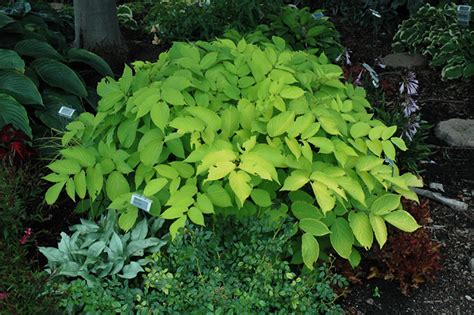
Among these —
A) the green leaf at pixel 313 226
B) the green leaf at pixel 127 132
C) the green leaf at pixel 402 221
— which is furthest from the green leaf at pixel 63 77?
the green leaf at pixel 402 221

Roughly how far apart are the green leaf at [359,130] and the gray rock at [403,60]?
10.9ft

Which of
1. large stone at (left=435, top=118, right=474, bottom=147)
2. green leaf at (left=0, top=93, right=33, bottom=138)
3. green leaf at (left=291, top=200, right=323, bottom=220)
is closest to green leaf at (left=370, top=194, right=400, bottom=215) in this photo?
green leaf at (left=291, top=200, right=323, bottom=220)

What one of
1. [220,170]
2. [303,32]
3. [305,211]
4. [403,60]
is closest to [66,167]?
[220,170]

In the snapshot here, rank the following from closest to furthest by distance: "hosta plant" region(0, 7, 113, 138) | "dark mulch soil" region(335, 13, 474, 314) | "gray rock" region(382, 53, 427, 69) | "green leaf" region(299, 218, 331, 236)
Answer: "green leaf" region(299, 218, 331, 236), "dark mulch soil" region(335, 13, 474, 314), "hosta plant" region(0, 7, 113, 138), "gray rock" region(382, 53, 427, 69)

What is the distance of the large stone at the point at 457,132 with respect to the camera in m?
4.69

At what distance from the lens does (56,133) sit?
4.16 metres

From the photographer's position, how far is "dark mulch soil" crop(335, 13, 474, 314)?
10.5 ft

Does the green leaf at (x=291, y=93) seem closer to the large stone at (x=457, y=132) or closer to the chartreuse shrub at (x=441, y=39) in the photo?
the large stone at (x=457, y=132)

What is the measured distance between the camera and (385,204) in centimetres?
296

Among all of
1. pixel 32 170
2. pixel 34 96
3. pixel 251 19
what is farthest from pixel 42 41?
pixel 251 19

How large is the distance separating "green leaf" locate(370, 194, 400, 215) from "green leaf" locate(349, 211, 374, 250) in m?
0.06

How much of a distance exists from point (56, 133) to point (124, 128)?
1209mm

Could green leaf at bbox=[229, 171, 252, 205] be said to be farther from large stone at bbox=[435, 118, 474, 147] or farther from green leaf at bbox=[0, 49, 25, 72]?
large stone at bbox=[435, 118, 474, 147]

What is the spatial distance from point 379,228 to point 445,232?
3.39 ft
